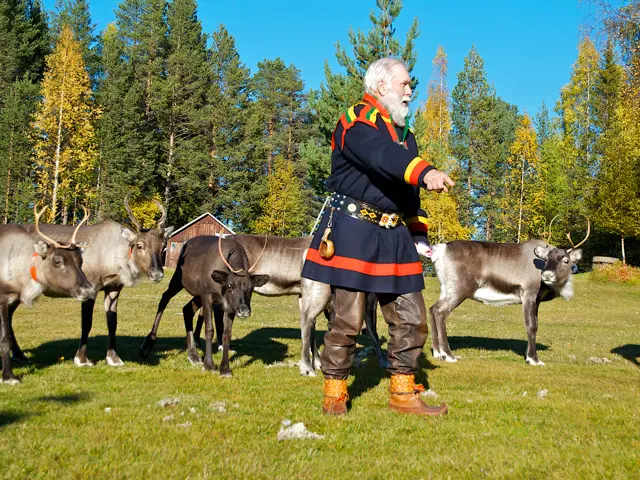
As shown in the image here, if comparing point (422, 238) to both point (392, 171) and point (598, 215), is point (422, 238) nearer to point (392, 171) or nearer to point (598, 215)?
point (392, 171)

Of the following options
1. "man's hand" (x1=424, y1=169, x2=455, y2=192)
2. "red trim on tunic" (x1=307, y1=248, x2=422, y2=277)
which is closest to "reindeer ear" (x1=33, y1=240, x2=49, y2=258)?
"red trim on tunic" (x1=307, y1=248, x2=422, y2=277)

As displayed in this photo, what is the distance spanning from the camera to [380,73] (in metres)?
5.98

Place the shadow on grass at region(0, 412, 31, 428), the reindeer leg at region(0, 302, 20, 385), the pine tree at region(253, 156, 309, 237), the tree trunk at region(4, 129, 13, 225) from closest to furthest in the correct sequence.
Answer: the shadow on grass at region(0, 412, 31, 428) < the reindeer leg at region(0, 302, 20, 385) < the tree trunk at region(4, 129, 13, 225) < the pine tree at region(253, 156, 309, 237)

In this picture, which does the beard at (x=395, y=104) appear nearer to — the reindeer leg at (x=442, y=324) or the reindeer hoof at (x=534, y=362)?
the reindeer leg at (x=442, y=324)

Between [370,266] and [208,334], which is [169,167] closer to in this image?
[208,334]

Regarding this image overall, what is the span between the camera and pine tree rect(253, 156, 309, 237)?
2077 inches

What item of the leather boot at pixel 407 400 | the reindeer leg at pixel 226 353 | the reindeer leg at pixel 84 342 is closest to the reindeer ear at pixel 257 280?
the reindeer leg at pixel 226 353

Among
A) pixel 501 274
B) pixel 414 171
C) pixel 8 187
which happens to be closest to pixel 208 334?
pixel 414 171

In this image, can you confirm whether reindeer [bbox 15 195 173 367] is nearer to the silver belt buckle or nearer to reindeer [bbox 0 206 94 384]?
reindeer [bbox 0 206 94 384]

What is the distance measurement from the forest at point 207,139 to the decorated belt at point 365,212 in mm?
30766

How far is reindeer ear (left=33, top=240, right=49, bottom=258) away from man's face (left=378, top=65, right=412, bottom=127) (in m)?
4.69

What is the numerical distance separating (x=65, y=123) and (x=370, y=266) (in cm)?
3918

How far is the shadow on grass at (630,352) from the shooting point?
11.1 m

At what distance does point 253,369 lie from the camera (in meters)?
8.78
